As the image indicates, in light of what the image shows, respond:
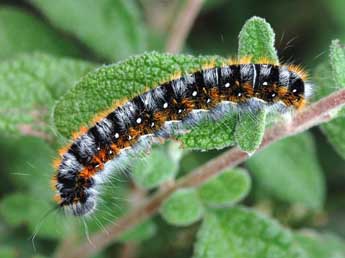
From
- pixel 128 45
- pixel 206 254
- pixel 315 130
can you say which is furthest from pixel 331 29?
pixel 206 254

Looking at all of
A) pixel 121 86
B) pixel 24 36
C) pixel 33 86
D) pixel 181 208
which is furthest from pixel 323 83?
pixel 24 36

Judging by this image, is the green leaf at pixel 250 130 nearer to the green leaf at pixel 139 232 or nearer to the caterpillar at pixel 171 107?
the caterpillar at pixel 171 107

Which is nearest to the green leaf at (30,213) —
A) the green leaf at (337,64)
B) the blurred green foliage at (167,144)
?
the blurred green foliage at (167,144)

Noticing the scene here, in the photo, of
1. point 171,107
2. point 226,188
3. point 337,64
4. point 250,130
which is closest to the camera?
point 250,130

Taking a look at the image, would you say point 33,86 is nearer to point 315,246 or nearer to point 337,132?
point 337,132

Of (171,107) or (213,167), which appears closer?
(171,107)

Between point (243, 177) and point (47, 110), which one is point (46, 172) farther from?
point (243, 177)
